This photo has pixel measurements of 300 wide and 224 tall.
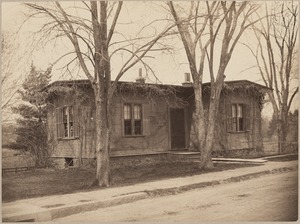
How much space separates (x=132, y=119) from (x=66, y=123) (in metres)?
2.54

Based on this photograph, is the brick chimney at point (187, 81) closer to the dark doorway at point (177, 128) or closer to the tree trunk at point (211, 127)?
the dark doorway at point (177, 128)

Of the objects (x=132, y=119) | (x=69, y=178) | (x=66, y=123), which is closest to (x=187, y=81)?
(x=132, y=119)

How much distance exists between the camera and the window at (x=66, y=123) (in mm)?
14578

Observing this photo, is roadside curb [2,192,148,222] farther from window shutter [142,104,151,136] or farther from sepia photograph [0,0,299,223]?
window shutter [142,104,151,136]

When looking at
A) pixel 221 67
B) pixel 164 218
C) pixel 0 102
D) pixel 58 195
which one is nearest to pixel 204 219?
pixel 164 218

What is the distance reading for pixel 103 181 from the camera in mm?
9789

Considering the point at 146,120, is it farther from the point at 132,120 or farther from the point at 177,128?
the point at 177,128

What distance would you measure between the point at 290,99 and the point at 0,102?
22.6 feet

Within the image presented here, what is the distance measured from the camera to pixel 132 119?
607 inches

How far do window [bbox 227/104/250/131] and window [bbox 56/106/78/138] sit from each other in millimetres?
6923

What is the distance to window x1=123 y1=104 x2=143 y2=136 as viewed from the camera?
15.4 meters

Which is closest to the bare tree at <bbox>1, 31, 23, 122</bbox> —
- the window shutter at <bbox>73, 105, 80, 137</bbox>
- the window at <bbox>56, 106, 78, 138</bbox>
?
the window shutter at <bbox>73, 105, 80, 137</bbox>

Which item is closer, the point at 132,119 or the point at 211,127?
the point at 211,127

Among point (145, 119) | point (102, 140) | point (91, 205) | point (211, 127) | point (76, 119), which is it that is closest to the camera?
point (91, 205)
